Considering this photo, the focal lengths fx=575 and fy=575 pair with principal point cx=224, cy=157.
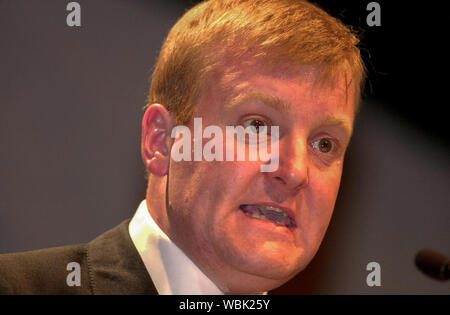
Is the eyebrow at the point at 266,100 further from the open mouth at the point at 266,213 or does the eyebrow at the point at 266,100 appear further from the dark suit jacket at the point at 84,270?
the dark suit jacket at the point at 84,270

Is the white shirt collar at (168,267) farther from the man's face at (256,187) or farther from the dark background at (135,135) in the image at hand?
the dark background at (135,135)

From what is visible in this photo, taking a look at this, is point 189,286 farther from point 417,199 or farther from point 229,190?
point 417,199

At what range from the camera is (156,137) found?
1.49m

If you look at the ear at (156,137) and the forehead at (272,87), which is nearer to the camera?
the forehead at (272,87)

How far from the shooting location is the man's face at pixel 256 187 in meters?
1.32

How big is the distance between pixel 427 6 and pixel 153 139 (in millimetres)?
1160

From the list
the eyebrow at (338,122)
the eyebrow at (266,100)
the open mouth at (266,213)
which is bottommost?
the open mouth at (266,213)

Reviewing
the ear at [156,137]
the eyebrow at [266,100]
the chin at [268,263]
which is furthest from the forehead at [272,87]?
the chin at [268,263]

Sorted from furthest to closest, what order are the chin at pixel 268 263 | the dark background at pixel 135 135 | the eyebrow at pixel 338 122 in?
the dark background at pixel 135 135 < the eyebrow at pixel 338 122 < the chin at pixel 268 263

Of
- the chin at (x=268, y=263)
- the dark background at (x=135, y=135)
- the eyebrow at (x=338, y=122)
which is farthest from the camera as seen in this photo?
the dark background at (x=135, y=135)

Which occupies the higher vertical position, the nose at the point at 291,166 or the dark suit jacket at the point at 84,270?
the nose at the point at 291,166

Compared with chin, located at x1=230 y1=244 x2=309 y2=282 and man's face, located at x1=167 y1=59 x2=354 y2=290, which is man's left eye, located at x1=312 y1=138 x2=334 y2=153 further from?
chin, located at x1=230 y1=244 x2=309 y2=282

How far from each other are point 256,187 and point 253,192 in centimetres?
1

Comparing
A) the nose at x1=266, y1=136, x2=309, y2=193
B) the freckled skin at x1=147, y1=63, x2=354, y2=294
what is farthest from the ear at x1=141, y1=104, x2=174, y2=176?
the nose at x1=266, y1=136, x2=309, y2=193
